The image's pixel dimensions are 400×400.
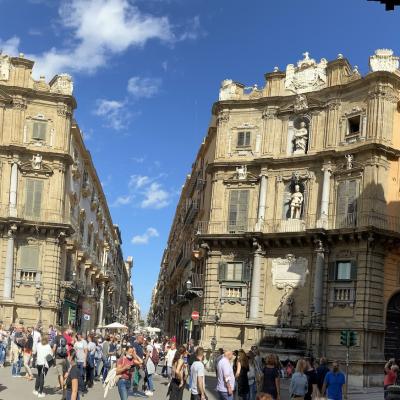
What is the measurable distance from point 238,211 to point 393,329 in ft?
33.1

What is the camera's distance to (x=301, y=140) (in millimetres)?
37750

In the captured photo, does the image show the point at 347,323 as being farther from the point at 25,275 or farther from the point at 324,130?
the point at 25,275

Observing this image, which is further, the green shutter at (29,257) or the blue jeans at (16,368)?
the green shutter at (29,257)

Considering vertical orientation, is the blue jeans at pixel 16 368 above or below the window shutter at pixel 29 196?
below

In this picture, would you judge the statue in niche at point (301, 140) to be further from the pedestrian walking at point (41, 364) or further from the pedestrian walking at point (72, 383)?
the pedestrian walking at point (72, 383)

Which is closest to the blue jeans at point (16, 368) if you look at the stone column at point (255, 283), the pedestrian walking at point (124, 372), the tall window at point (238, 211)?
the pedestrian walking at point (124, 372)

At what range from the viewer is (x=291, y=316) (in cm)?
3628

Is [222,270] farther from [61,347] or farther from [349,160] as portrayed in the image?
[61,347]

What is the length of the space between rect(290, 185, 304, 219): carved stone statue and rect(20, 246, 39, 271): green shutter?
15.1 m

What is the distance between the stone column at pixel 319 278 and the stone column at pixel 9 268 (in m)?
17.1

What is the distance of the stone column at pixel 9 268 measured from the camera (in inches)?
1590

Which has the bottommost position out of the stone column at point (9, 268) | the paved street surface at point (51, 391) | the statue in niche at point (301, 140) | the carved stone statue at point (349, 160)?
the paved street surface at point (51, 391)

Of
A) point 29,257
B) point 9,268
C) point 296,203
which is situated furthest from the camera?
point 29,257

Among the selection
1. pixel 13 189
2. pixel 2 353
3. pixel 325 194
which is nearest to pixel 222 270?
pixel 325 194
